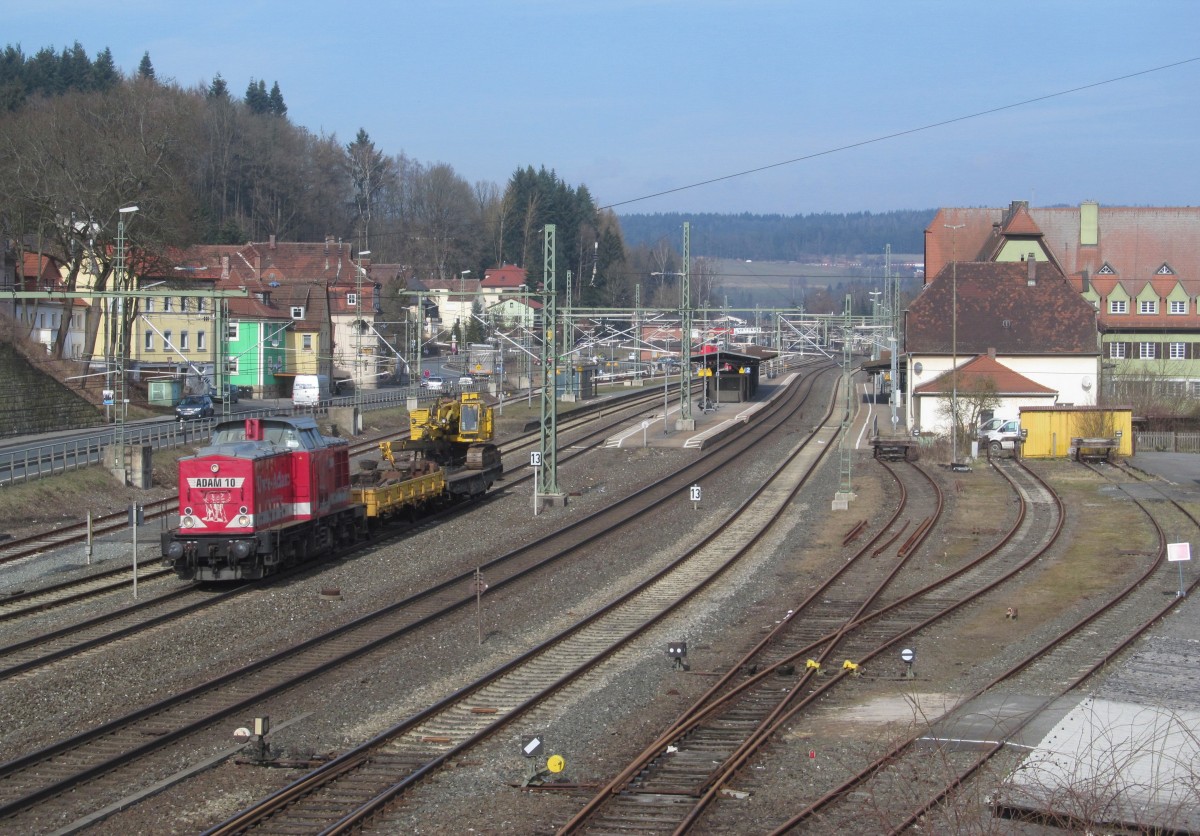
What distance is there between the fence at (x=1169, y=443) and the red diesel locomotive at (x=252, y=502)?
3983 centimetres

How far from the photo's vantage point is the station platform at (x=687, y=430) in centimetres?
5041

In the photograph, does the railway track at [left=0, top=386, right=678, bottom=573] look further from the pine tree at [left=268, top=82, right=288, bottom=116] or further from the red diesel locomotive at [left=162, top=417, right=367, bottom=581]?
the pine tree at [left=268, top=82, right=288, bottom=116]

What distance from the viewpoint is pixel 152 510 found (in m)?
33.3

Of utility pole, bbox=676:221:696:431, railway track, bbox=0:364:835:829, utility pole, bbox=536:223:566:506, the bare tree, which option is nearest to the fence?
utility pole, bbox=676:221:696:431

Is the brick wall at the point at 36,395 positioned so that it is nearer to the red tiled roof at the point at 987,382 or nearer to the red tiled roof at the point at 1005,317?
the red tiled roof at the point at 987,382

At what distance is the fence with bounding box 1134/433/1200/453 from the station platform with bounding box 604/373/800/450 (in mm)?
17789

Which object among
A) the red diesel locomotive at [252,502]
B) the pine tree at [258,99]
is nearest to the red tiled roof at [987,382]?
the red diesel locomotive at [252,502]

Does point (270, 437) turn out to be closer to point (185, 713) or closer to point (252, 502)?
point (252, 502)

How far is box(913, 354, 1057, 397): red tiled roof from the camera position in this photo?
175 feet

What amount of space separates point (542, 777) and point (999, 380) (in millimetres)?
47446

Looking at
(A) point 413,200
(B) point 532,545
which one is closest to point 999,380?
(B) point 532,545

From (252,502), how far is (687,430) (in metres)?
33.9

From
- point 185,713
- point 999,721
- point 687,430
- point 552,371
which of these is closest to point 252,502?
point 185,713

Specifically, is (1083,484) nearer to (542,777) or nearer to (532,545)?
(532,545)
